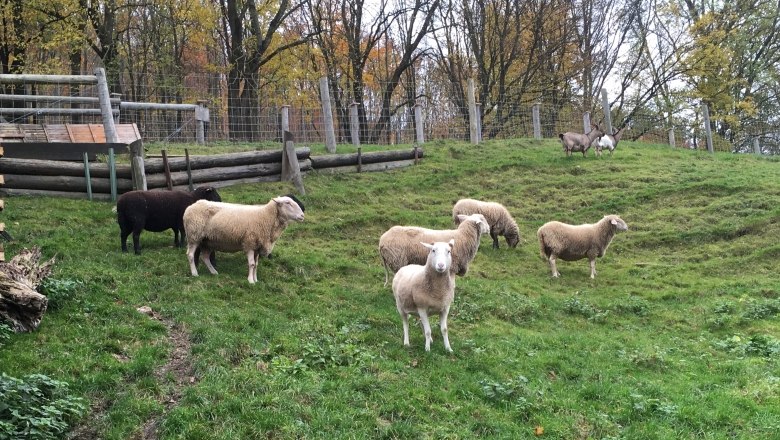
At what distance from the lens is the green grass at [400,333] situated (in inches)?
240

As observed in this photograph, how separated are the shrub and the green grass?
0.96 ft

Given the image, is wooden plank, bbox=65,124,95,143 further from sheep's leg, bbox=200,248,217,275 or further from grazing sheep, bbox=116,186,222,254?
sheep's leg, bbox=200,248,217,275

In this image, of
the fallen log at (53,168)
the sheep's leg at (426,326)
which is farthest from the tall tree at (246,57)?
the sheep's leg at (426,326)

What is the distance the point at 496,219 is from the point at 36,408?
1126 centimetres

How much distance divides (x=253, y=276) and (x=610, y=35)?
34515 millimetres

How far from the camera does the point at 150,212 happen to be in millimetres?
10969

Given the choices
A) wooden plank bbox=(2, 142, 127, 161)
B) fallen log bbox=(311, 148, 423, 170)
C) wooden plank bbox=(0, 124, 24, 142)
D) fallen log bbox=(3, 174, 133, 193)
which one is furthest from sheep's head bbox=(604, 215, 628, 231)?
wooden plank bbox=(0, 124, 24, 142)

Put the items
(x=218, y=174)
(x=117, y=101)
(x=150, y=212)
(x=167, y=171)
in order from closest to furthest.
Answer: (x=150, y=212), (x=167, y=171), (x=218, y=174), (x=117, y=101)

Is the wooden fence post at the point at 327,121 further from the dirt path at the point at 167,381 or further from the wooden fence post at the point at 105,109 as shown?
the dirt path at the point at 167,381

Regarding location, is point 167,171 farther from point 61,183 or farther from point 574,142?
point 574,142

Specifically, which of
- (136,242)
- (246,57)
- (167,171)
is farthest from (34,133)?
(246,57)

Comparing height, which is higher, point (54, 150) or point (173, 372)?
point (54, 150)

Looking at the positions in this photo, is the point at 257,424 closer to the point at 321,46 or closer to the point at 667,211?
the point at 667,211

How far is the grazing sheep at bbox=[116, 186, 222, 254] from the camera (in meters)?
10.7
